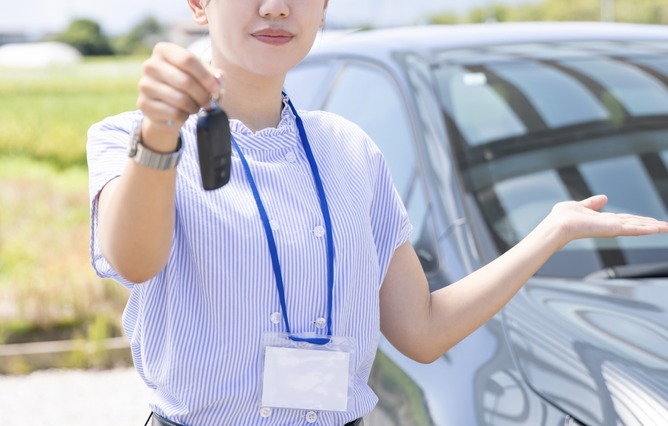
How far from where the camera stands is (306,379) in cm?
159

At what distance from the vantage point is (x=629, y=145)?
2990 mm

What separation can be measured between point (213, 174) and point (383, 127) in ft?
5.83

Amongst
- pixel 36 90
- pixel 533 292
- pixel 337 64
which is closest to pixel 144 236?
pixel 533 292

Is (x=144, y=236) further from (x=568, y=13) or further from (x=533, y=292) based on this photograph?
(x=568, y=13)

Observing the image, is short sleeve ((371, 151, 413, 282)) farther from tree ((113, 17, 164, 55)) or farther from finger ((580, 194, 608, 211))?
tree ((113, 17, 164, 55))

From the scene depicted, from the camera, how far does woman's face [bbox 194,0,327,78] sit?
1.54m

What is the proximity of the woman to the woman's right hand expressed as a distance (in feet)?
0.55

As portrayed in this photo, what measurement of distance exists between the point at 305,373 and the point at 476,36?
1957 millimetres

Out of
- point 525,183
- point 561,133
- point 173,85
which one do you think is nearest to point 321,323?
point 173,85

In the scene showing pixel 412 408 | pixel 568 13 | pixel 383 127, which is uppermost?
pixel 568 13

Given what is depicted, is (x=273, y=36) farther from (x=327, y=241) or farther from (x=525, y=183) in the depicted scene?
(x=525, y=183)

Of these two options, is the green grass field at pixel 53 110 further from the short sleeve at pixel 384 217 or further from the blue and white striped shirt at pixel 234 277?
the blue and white striped shirt at pixel 234 277

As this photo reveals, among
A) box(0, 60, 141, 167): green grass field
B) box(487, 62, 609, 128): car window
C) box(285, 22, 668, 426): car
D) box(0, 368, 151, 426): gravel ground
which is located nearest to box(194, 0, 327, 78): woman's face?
box(285, 22, 668, 426): car

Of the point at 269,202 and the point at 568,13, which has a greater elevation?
the point at 568,13
